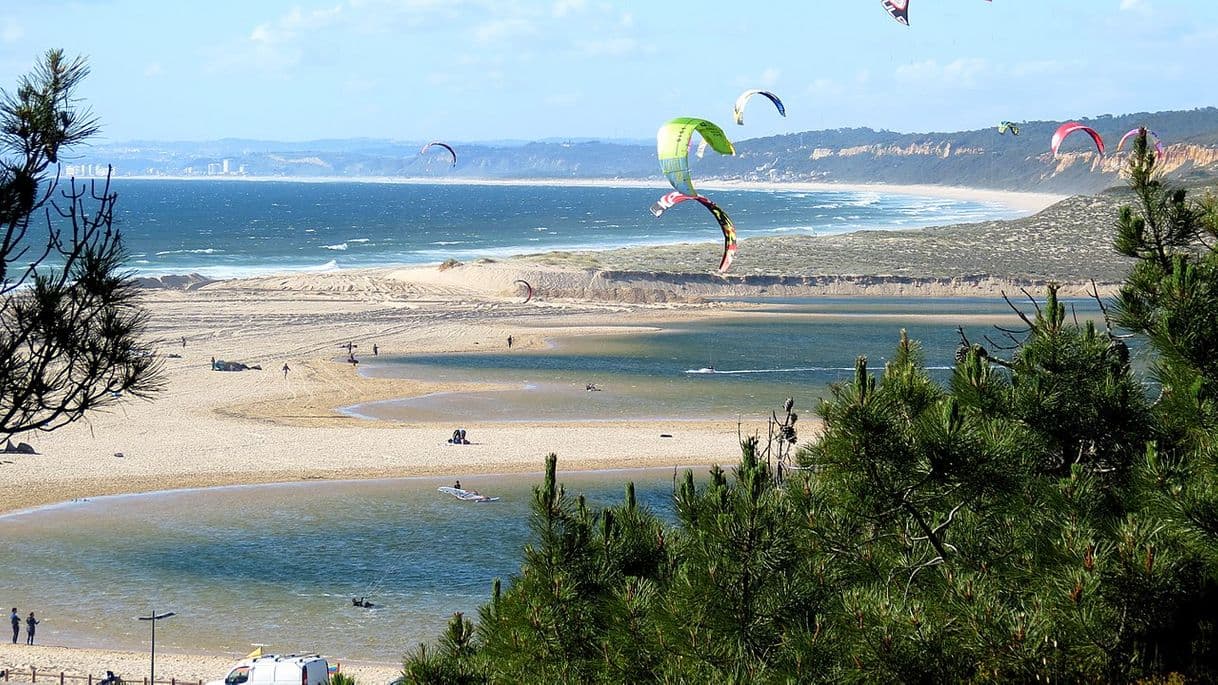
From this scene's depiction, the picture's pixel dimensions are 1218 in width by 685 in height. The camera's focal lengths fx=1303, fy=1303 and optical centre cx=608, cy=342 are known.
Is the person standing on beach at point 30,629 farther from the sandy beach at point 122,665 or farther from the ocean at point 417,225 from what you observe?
the ocean at point 417,225

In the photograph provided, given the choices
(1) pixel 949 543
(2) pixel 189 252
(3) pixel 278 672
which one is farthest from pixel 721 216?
(2) pixel 189 252

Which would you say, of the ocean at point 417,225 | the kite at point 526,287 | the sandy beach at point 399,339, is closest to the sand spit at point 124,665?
the sandy beach at point 399,339

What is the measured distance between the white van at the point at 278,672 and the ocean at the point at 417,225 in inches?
1469

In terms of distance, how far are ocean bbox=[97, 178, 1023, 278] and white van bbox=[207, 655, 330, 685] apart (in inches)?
1469

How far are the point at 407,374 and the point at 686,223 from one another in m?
82.3

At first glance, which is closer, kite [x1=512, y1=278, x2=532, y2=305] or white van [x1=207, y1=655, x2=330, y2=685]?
white van [x1=207, y1=655, x2=330, y2=685]

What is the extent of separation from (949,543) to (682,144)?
30.4ft

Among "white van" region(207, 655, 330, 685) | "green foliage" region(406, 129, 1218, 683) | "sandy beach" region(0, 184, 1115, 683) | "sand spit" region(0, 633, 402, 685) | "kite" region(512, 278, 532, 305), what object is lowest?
"sand spit" region(0, 633, 402, 685)

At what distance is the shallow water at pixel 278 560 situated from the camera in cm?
1582

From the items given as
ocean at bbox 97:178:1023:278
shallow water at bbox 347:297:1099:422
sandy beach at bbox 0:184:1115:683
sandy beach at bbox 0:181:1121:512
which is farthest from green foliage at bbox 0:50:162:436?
ocean at bbox 97:178:1023:278

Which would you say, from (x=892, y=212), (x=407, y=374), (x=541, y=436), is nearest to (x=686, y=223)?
(x=892, y=212)

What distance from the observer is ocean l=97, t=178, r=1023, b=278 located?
76.2 metres

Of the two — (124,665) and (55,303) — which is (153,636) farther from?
(55,303)

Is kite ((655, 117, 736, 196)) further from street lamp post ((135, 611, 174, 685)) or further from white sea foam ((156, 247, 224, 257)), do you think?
white sea foam ((156, 247, 224, 257))
